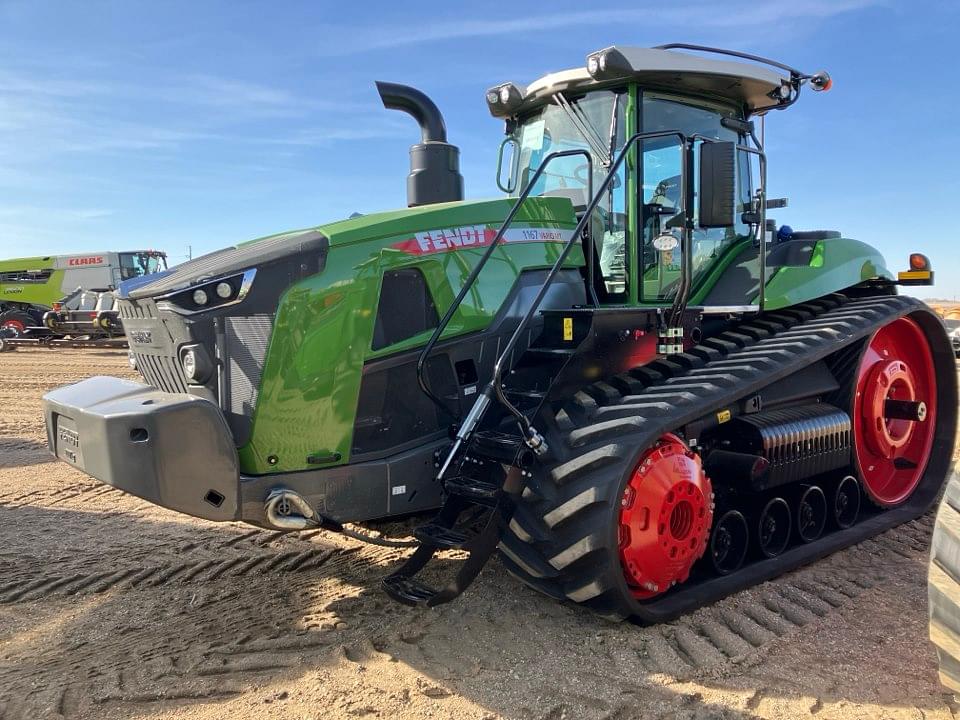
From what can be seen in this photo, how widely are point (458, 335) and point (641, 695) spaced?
6.05 feet

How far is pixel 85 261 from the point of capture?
24578mm

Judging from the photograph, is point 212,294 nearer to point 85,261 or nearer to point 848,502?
point 848,502

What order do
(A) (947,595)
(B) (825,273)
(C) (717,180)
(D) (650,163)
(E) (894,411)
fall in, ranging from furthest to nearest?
(E) (894,411) < (B) (825,273) < (D) (650,163) < (C) (717,180) < (A) (947,595)

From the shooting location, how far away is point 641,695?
3.18 metres

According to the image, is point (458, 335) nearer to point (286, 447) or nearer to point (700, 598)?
point (286, 447)

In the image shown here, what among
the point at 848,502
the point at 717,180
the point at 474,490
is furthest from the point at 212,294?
the point at 848,502

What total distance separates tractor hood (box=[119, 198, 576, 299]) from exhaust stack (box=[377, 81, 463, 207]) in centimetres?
79

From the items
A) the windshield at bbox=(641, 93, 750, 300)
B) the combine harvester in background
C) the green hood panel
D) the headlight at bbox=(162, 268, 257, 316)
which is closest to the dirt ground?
the green hood panel

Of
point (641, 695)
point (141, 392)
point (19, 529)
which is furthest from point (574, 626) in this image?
point (19, 529)

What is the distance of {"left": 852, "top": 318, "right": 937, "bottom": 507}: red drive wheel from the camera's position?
18.0 feet

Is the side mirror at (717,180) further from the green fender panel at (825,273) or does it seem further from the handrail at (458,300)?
the green fender panel at (825,273)

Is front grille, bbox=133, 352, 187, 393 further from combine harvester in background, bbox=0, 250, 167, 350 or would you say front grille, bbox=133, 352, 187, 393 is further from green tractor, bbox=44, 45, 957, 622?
combine harvester in background, bbox=0, 250, 167, 350

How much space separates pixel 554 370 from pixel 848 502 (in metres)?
2.48

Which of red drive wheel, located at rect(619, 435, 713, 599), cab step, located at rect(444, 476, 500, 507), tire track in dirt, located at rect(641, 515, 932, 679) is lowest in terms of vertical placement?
tire track in dirt, located at rect(641, 515, 932, 679)
